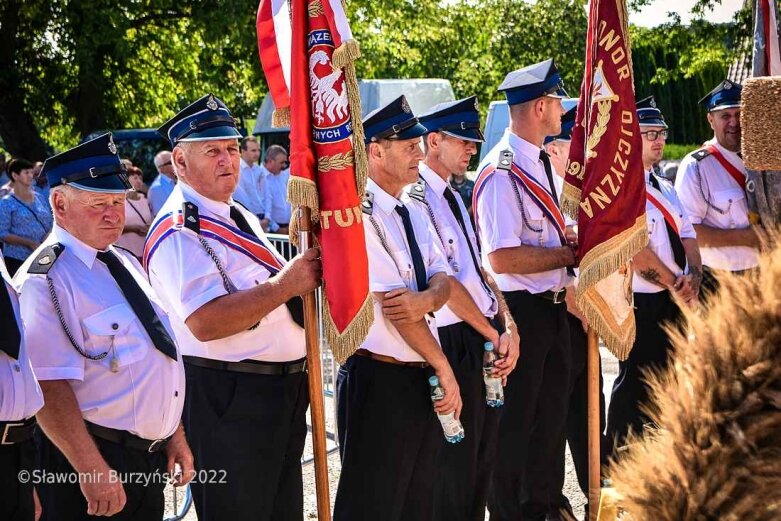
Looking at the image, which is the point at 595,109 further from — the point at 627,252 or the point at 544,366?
the point at 544,366

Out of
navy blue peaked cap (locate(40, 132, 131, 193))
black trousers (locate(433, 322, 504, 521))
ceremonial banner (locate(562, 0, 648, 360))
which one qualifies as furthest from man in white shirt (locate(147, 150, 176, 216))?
navy blue peaked cap (locate(40, 132, 131, 193))

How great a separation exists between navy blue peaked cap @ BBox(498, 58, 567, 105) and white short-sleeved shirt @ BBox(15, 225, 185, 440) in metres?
2.71

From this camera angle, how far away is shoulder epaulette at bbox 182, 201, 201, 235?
4.14 meters

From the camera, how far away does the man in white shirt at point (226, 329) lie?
4.07m

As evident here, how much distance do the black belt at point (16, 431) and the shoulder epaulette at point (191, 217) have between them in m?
0.94

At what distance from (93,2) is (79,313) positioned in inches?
640

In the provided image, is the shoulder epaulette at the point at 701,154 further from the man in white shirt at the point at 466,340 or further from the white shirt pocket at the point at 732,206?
the man in white shirt at the point at 466,340

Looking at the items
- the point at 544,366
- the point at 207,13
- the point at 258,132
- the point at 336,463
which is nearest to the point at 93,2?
the point at 207,13

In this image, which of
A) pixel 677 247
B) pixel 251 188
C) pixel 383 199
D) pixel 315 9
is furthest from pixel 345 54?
pixel 251 188

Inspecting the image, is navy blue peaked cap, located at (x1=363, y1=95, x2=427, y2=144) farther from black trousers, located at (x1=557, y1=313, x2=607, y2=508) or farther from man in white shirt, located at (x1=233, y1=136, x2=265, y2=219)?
man in white shirt, located at (x1=233, y1=136, x2=265, y2=219)

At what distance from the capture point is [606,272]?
5.17 meters

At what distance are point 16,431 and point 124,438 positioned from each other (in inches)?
16.5

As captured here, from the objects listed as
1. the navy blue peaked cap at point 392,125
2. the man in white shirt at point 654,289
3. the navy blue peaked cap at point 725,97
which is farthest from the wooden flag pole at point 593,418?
the navy blue peaked cap at point 725,97

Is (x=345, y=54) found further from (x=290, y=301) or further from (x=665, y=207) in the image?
(x=665, y=207)
